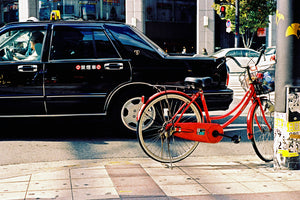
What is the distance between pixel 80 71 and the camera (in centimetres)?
662

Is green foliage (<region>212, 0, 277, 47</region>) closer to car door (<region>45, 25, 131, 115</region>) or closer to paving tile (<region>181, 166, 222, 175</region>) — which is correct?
car door (<region>45, 25, 131, 115</region>)

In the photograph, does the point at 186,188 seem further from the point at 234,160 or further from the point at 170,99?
the point at 234,160

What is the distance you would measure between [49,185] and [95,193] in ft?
1.64

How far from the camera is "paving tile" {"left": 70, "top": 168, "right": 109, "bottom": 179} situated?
4.35m

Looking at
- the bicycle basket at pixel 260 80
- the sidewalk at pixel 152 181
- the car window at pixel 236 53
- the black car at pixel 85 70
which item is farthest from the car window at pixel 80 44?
the car window at pixel 236 53

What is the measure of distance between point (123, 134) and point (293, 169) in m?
2.81

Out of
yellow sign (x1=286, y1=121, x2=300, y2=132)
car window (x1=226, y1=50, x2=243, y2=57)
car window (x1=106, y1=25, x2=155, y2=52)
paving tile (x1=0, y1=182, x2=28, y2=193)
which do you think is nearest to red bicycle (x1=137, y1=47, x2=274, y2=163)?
yellow sign (x1=286, y1=121, x2=300, y2=132)

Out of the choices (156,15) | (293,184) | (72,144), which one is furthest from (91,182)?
(156,15)

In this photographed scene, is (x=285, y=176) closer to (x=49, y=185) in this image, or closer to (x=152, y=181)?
(x=152, y=181)

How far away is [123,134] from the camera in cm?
678

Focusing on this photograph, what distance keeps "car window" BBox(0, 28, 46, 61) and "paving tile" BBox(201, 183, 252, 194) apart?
367cm

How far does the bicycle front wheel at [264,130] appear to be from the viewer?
17.0ft

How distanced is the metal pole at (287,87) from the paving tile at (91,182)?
1873mm

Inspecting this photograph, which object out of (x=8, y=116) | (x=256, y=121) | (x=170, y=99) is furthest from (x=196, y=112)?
(x=8, y=116)
